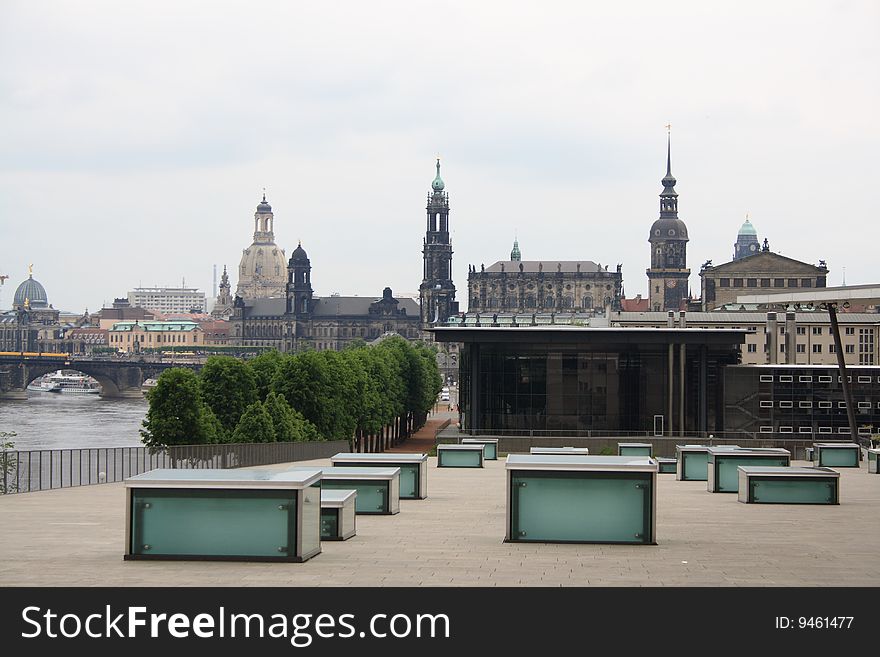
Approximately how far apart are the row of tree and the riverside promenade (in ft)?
98.2

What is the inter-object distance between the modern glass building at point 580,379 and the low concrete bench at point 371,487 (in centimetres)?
4363

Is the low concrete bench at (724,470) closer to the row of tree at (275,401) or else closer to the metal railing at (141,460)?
the metal railing at (141,460)

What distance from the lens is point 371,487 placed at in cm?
1819

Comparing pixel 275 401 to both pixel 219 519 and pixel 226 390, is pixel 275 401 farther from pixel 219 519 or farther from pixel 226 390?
pixel 219 519

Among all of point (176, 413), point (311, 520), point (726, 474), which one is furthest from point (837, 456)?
point (176, 413)

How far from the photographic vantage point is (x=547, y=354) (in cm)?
6250

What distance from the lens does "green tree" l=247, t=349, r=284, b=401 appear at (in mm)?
65438

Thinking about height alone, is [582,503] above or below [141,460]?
above

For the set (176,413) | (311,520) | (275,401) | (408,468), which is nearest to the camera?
(311,520)

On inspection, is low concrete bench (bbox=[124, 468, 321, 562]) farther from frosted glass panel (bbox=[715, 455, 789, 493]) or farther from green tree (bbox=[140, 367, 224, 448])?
green tree (bbox=[140, 367, 224, 448])

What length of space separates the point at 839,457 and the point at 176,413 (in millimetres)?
25562

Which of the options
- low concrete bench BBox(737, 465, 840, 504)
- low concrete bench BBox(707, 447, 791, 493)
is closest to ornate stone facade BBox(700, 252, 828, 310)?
low concrete bench BBox(707, 447, 791, 493)

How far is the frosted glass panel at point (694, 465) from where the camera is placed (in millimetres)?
28938
